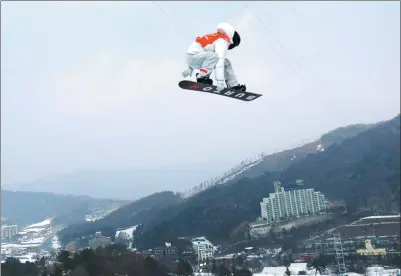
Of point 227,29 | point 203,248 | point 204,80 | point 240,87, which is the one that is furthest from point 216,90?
point 203,248

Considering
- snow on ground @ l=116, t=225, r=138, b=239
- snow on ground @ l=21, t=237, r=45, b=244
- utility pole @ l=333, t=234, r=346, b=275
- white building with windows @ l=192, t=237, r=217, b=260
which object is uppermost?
Answer: snow on ground @ l=116, t=225, r=138, b=239

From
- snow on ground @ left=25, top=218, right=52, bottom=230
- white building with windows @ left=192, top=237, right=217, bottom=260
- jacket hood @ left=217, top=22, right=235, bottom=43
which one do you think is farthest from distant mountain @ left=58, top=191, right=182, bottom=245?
jacket hood @ left=217, top=22, right=235, bottom=43

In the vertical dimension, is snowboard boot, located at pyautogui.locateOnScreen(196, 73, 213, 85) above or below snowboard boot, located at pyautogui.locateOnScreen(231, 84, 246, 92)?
above

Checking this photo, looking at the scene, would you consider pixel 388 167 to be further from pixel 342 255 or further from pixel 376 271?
pixel 376 271

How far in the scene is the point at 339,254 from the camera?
2278 centimetres

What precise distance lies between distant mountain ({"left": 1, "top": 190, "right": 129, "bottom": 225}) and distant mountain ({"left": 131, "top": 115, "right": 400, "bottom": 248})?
609cm

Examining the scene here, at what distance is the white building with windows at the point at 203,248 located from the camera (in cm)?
2459

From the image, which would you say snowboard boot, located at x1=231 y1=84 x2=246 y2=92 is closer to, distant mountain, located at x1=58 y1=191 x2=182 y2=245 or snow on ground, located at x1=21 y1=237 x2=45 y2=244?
distant mountain, located at x1=58 y1=191 x2=182 y2=245

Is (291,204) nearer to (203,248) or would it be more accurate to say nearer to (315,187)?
(315,187)

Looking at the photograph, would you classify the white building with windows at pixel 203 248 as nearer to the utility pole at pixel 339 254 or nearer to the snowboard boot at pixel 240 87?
the utility pole at pixel 339 254

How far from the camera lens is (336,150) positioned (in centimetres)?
4631

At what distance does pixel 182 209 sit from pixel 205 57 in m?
33.8

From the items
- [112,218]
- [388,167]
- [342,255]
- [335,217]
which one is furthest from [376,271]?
[112,218]

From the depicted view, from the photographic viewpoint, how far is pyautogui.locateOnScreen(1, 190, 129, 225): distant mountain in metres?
34.8
